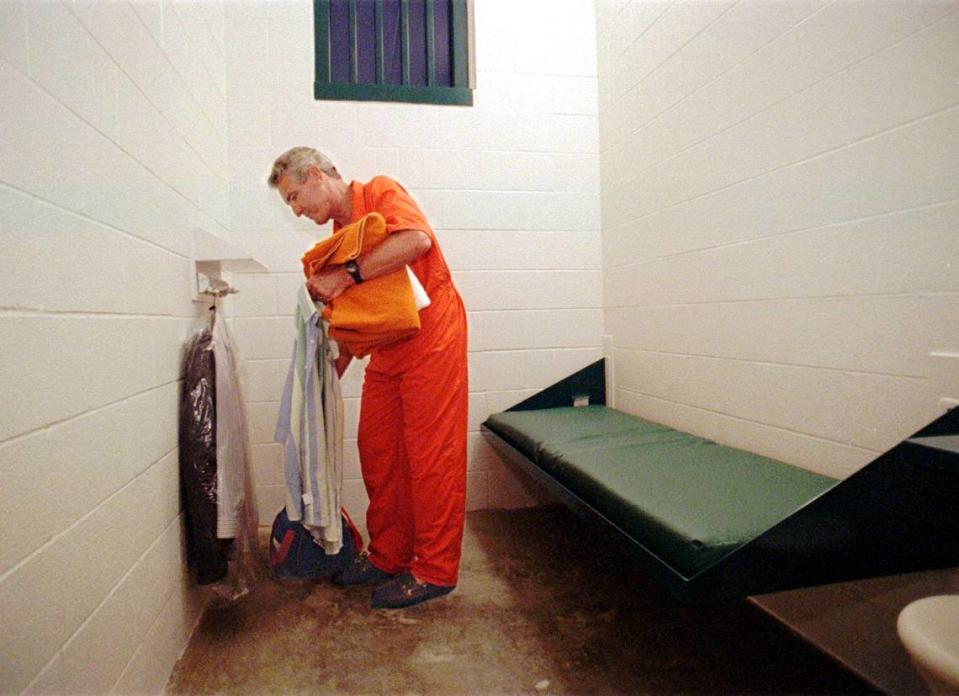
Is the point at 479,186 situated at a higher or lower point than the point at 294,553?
higher

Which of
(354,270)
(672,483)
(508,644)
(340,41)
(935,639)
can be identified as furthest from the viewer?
(340,41)

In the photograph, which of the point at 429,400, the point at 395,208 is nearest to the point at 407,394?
the point at 429,400

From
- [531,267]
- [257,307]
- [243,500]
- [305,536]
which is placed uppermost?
[531,267]

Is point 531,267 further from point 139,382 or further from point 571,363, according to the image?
point 139,382

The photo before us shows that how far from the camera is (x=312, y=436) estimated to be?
1.72m

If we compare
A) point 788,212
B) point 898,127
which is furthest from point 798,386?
point 898,127

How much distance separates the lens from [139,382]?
1330 millimetres

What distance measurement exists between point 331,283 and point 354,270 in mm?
88

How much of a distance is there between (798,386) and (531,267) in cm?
141

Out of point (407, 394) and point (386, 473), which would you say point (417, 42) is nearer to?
point (407, 394)

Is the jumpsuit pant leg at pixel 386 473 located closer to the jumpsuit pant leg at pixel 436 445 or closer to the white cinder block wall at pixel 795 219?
the jumpsuit pant leg at pixel 436 445

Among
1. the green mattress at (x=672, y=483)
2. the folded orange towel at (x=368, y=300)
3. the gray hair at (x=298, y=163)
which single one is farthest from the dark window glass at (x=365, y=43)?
the green mattress at (x=672, y=483)

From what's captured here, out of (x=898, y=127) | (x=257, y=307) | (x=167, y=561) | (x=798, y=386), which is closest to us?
(x=898, y=127)

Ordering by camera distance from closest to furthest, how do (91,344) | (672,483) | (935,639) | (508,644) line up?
(935,639) < (91,344) < (672,483) < (508,644)
